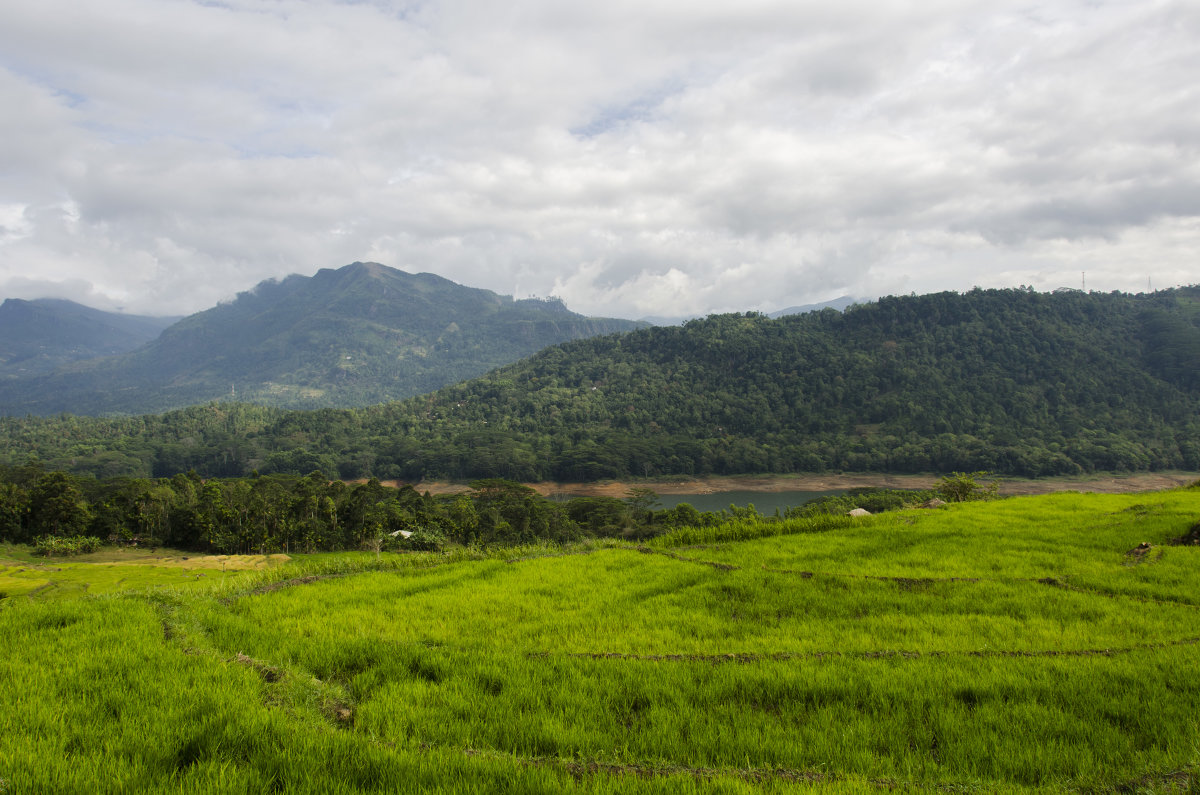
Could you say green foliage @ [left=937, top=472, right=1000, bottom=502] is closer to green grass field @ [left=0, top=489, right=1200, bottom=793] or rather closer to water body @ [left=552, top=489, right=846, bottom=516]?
green grass field @ [left=0, top=489, right=1200, bottom=793]

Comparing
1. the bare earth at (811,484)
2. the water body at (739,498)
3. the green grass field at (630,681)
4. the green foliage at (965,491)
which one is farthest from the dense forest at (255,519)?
the bare earth at (811,484)

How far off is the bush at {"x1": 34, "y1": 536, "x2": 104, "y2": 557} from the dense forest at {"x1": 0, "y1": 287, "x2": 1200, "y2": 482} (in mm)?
69977

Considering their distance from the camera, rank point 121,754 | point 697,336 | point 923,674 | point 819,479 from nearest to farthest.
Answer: point 121,754
point 923,674
point 819,479
point 697,336

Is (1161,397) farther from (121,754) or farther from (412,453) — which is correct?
(121,754)

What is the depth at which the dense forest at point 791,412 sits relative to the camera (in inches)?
4358

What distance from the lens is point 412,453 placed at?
394 feet

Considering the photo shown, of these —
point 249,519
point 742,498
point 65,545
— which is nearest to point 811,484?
point 742,498

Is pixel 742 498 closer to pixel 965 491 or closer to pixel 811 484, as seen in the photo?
pixel 811 484

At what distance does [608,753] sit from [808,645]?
3.27m

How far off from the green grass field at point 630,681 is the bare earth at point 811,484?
294 feet

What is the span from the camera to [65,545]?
40.8m

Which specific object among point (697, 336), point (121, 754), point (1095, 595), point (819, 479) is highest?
point (697, 336)

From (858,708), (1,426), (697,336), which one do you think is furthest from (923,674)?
(1,426)

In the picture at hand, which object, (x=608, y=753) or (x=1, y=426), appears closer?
(x=608, y=753)
